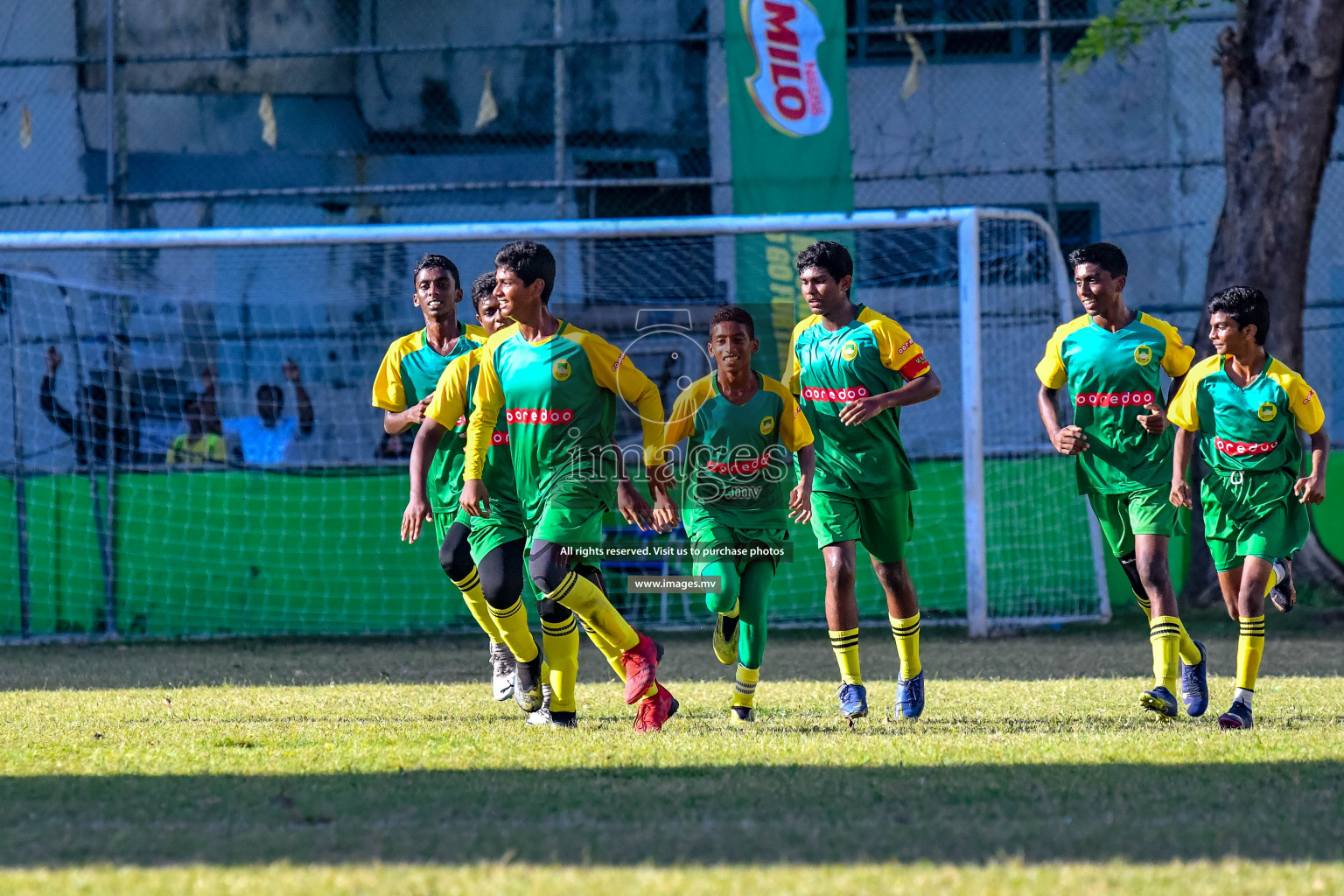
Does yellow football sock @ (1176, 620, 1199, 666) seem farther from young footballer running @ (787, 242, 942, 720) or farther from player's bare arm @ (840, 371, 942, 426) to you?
player's bare arm @ (840, 371, 942, 426)

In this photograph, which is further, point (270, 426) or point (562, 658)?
point (270, 426)

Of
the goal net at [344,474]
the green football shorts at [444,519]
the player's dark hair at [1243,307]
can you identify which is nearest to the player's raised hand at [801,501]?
the green football shorts at [444,519]

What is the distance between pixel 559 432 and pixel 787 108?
8191 millimetres

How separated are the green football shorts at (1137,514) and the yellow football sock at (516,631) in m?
2.40

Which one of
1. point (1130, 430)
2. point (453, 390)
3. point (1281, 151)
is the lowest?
point (1130, 430)

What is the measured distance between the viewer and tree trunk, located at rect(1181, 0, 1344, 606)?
37.5 feet

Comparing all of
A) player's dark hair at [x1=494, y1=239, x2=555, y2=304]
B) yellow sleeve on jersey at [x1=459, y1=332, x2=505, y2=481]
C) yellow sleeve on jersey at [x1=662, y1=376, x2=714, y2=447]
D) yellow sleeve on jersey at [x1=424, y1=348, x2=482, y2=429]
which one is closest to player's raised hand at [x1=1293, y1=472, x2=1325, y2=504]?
yellow sleeve on jersey at [x1=662, y1=376, x2=714, y2=447]

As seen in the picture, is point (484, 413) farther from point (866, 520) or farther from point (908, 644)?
point (908, 644)

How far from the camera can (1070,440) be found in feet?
20.4

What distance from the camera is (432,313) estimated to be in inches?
265

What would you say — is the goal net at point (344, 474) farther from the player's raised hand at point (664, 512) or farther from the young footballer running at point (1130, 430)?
the player's raised hand at point (664, 512)

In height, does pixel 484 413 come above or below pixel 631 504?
above

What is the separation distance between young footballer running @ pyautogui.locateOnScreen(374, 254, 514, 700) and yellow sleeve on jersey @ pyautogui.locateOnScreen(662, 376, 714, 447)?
3.40 ft

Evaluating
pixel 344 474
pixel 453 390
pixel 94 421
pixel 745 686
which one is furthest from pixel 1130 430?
pixel 94 421
